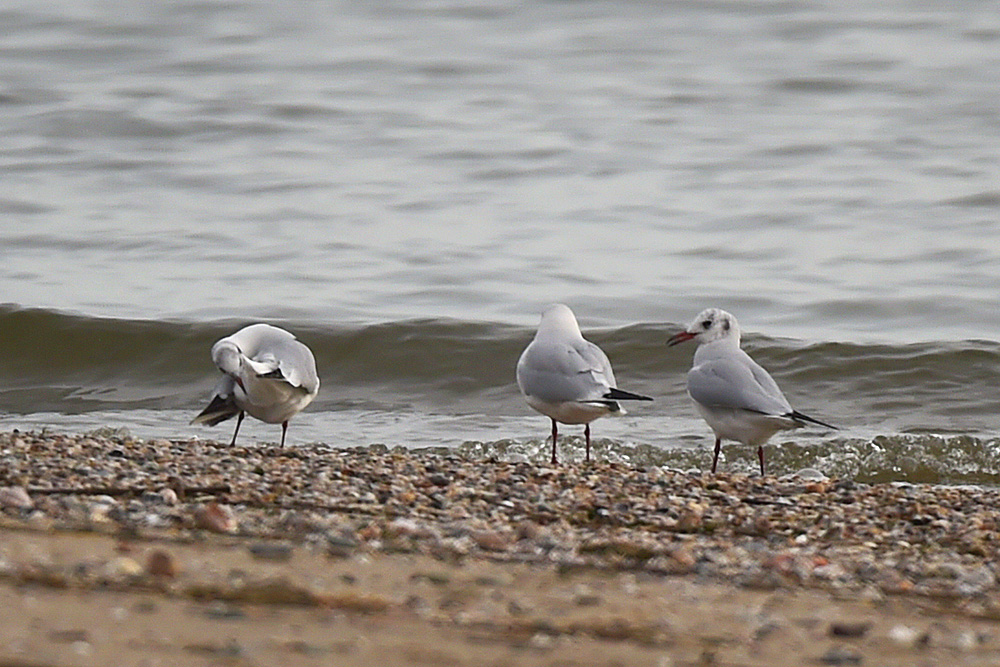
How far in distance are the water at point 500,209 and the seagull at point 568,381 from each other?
4.29 ft

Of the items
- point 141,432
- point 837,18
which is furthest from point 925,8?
point 141,432

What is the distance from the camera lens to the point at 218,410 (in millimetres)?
8047

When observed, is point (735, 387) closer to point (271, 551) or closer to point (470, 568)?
point (470, 568)

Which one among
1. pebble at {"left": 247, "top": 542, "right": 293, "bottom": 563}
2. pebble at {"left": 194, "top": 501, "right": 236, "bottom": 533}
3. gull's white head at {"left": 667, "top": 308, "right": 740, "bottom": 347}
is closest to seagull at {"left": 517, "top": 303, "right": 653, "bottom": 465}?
gull's white head at {"left": 667, "top": 308, "right": 740, "bottom": 347}

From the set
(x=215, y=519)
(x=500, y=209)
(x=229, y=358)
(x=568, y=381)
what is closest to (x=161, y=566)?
(x=215, y=519)

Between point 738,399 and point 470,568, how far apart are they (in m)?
3.45

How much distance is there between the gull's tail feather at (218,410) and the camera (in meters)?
7.96

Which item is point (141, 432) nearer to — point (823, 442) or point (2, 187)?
point (823, 442)

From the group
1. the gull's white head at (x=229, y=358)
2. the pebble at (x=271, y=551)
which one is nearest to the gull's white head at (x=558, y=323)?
the gull's white head at (x=229, y=358)

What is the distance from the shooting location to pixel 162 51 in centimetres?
2219

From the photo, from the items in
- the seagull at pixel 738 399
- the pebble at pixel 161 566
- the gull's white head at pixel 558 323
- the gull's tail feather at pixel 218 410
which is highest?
the gull's white head at pixel 558 323

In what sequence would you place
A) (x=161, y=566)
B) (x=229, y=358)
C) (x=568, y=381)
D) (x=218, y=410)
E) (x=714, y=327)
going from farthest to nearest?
(x=714, y=327) < (x=218, y=410) < (x=568, y=381) < (x=229, y=358) < (x=161, y=566)

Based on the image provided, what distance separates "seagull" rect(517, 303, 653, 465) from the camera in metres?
7.82

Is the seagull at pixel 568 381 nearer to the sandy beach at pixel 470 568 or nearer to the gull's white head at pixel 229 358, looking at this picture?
the sandy beach at pixel 470 568
